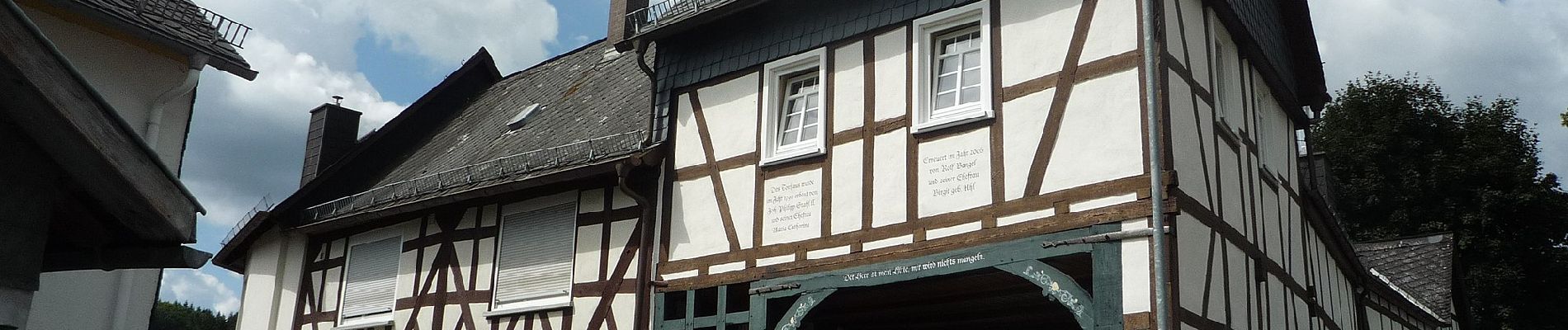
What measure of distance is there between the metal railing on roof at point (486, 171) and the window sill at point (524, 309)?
4.84 ft

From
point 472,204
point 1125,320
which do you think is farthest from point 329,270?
point 1125,320

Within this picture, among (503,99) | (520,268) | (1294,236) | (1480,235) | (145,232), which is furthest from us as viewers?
(1480,235)

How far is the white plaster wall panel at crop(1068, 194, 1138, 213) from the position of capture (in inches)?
388

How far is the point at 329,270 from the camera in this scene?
17.8 metres

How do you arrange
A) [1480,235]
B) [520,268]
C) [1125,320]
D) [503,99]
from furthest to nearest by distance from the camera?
1. [1480,235]
2. [503,99]
3. [520,268]
4. [1125,320]

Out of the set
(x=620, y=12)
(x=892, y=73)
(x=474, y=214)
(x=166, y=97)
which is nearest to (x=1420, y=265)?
(x=620, y=12)

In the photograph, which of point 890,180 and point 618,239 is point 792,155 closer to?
point 890,180

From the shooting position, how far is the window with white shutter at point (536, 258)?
14531 millimetres

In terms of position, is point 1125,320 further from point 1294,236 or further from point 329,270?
point 329,270

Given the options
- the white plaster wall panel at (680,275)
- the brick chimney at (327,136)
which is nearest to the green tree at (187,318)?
the brick chimney at (327,136)

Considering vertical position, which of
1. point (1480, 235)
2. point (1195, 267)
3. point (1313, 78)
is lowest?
point (1195, 267)

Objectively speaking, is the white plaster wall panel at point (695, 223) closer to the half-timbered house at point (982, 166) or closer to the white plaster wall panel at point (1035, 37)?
the half-timbered house at point (982, 166)

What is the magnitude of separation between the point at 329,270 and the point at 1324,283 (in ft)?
39.9

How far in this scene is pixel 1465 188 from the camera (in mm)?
32531
